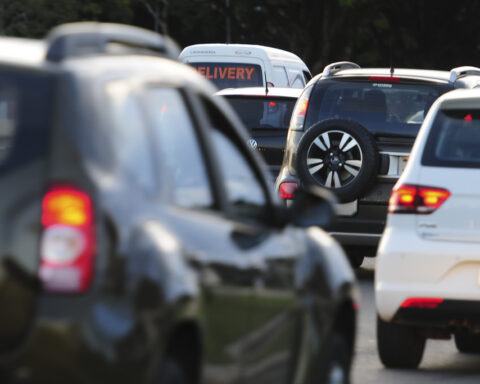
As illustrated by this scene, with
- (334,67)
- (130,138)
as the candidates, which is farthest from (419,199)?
(334,67)

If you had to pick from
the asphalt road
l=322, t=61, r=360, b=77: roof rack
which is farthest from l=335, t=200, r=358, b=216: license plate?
the asphalt road

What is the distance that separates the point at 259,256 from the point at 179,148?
44cm

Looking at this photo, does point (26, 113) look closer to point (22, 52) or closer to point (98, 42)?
point (22, 52)

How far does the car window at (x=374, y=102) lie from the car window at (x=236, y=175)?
24.4 feet

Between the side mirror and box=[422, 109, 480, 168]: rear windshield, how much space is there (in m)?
3.00

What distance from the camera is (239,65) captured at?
24812 millimetres

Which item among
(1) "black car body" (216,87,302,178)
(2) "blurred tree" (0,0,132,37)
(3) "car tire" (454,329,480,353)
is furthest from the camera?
(2) "blurred tree" (0,0,132,37)

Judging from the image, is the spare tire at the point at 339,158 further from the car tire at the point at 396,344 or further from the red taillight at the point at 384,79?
the car tire at the point at 396,344

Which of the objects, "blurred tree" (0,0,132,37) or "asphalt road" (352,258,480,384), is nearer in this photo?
"asphalt road" (352,258,480,384)

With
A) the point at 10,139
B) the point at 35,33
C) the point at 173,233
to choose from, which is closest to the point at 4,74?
the point at 10,139

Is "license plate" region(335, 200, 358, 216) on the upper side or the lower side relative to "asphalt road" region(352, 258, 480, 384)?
lower

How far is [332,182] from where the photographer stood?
472 inches

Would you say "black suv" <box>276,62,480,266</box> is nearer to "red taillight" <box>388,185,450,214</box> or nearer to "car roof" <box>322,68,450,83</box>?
"car roof" <box>322,68,450,83</box>

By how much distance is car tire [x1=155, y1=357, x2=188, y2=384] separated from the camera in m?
3.71
